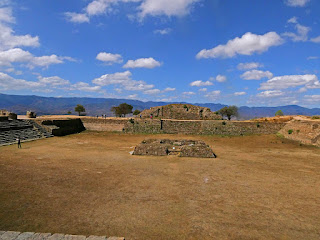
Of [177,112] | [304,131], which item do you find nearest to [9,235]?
[304,131]

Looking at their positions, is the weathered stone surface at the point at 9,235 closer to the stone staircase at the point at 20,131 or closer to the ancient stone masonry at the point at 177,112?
the stone staircase at the point at 20,131

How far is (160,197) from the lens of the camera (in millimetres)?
9023

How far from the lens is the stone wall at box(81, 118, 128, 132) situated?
33750 millimetres

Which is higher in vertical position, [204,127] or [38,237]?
[204,127]

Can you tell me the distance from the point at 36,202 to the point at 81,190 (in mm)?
1919

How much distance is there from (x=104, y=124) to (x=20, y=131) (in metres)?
12.5

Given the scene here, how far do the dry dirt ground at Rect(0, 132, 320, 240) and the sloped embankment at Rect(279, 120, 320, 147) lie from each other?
10618 mm

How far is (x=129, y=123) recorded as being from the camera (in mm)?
33469

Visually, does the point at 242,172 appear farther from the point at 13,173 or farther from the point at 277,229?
the point at 13,173

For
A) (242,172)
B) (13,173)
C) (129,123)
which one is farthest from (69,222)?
(129,123)

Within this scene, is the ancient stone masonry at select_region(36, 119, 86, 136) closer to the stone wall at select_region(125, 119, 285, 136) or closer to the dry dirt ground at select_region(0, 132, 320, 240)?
the stone wall at select_region(125, 119, 285, 136)

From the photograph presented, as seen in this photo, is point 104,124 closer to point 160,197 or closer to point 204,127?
point 204,127

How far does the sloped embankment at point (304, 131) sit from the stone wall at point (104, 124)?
2532 centimetres

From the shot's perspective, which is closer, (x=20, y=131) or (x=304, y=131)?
(x=20, y=131)
